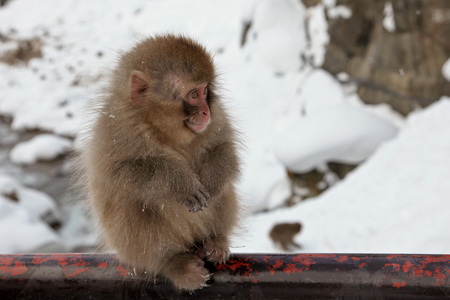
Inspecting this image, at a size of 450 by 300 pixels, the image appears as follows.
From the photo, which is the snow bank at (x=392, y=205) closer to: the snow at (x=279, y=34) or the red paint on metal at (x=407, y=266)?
the red paint on metal at (x=407, y=266)

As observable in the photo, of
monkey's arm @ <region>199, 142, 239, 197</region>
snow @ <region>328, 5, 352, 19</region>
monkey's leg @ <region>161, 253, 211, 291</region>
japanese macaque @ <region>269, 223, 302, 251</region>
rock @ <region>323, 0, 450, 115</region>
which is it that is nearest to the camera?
monkey's leg @ <region>161, 253, 211, 291</region>

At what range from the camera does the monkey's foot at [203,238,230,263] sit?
143cm

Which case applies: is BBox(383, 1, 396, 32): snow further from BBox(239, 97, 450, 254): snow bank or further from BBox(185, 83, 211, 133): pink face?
BBox(185, 83, 211, 133): pink face

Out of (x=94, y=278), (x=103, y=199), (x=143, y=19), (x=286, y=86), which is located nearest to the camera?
(x=94, y=278)

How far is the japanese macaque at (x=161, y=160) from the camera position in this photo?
1363 mm

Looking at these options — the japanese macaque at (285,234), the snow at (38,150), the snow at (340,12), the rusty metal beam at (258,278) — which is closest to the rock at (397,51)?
the snow at (340,12)

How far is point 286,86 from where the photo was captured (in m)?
6.85

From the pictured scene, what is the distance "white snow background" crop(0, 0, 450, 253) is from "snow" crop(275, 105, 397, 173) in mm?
12

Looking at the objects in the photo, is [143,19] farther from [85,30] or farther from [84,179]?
[84,179]

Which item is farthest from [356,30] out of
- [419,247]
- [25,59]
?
[25,59]

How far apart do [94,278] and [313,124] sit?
4378mm

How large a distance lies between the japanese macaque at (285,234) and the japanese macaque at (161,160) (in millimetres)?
2989

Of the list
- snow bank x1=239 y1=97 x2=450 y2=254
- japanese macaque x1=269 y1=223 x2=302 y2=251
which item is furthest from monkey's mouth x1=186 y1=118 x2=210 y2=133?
japanese macaque x1=269 y1=223 x2=302 y2=251

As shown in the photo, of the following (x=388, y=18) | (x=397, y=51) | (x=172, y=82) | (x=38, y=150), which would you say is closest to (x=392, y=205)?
(x=397, y=51)
